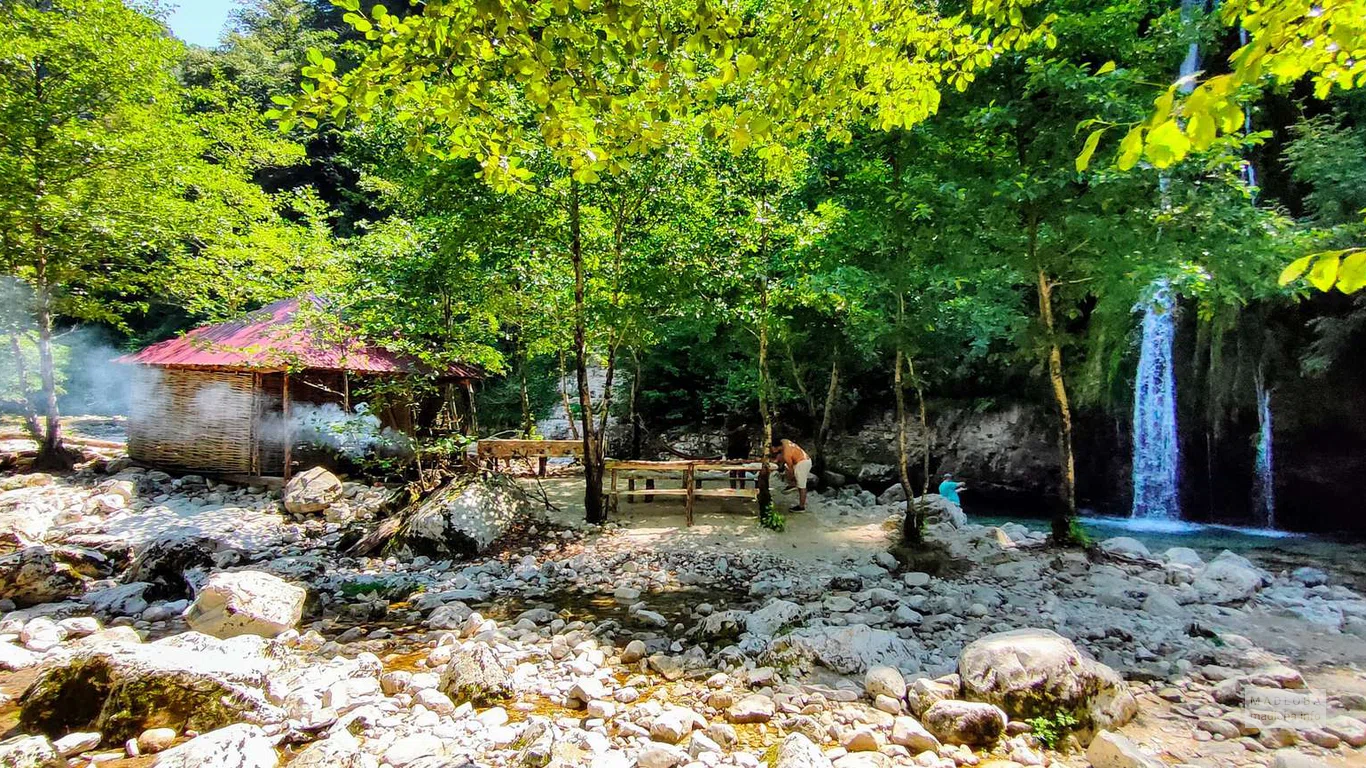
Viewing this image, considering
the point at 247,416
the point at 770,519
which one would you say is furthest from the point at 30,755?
the point at 247,416

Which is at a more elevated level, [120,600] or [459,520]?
[459,520]

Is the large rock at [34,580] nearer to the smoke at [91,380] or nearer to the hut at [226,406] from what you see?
the hut at [226,406]

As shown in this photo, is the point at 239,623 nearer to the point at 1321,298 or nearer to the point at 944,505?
the point at 944,505

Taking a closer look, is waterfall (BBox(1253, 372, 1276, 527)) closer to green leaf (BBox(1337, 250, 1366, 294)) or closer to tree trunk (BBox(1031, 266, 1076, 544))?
tree trunk (BBox(1031, 266, 1076, 544))

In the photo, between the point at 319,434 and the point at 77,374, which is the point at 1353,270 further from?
the point at 77,374

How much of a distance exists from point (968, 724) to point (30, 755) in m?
5.31

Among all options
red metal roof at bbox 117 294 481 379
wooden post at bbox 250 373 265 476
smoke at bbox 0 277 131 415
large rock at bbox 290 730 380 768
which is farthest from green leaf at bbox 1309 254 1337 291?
smoke at bbox 0 277 131 415

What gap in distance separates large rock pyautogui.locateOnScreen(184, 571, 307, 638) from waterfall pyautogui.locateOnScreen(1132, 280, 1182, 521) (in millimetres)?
15463

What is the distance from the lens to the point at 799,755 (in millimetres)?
3246

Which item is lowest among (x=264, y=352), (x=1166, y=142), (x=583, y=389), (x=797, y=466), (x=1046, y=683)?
(x=1046, y=683)

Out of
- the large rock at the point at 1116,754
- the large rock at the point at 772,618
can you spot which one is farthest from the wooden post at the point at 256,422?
the large rock at the point at 1116,754

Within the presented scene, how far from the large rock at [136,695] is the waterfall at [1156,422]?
51.4 feet

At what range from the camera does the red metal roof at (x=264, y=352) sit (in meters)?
10.8

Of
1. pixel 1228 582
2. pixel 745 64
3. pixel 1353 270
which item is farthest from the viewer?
pixel 1228 582
